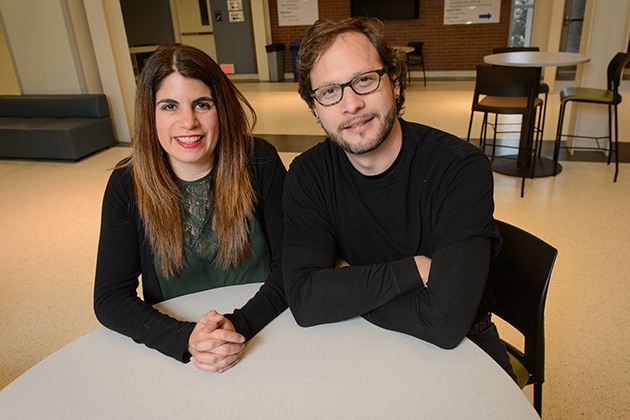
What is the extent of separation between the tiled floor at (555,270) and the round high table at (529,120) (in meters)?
0.16

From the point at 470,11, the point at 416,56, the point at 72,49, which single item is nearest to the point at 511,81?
the point at 72,49

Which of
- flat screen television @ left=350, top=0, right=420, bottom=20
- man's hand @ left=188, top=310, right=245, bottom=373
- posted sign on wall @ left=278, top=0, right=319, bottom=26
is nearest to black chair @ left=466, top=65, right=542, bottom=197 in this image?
man's hand @ left=188, top=310, right=245, bottom=373

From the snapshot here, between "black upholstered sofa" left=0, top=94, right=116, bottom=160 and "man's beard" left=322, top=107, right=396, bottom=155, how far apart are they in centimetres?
474

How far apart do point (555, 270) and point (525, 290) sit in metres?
1.67

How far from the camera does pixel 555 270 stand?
2770 mm

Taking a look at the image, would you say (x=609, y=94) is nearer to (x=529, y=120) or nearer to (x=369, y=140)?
(x=529, y=120)

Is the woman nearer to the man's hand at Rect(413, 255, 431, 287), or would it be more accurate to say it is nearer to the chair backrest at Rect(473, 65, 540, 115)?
the man's hand at Rect(413, 255, 431, 287)

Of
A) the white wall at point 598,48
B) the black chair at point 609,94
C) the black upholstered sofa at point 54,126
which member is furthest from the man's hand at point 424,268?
the black upholstered sofa at point 54,126

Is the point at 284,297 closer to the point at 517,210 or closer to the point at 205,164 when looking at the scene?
the point at 205,164

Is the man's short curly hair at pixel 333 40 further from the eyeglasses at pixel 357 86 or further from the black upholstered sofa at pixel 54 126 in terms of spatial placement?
the black upholstered sofa at pixel 54 126

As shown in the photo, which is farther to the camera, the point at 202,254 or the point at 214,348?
the point at 202,254

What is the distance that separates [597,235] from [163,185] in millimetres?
2948

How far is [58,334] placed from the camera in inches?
97.0

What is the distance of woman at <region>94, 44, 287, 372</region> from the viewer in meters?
1.39
